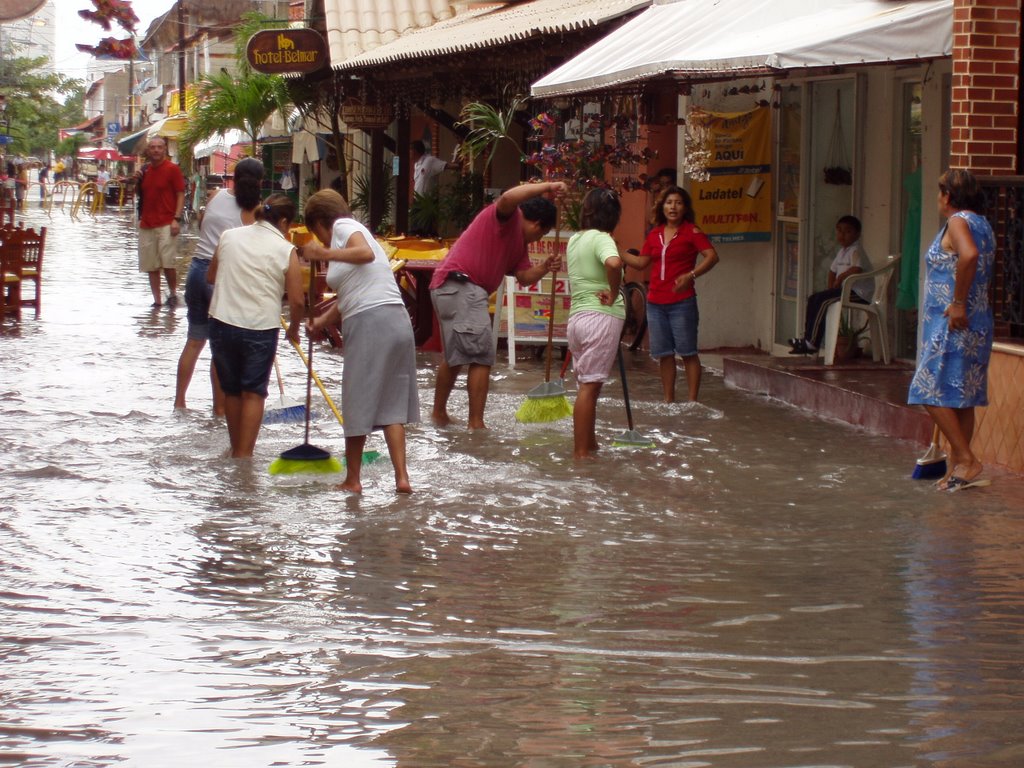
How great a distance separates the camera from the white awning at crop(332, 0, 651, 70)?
48.3ft

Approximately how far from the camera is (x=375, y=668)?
5.14 metres

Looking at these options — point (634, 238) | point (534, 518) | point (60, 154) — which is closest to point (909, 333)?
point (634, 238)

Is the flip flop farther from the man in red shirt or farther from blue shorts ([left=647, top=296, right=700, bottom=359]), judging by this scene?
the man in red shirt

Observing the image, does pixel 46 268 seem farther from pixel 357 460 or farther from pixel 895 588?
pixel 895 588

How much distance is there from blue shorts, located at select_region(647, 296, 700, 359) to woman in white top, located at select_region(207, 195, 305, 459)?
356 centimetres

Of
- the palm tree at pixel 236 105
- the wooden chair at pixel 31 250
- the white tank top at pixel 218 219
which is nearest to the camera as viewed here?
the white tank top at pixel 218 219

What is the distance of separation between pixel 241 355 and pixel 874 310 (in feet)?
17.8

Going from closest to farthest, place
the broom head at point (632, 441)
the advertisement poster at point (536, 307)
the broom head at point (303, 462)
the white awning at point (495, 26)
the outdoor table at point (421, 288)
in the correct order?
the broom head at point (303, 462)
the broom head at point (632, 441)
the advertisement poster at point (536, 307)
the white awning at point (495, 26)
the outdoor table at point (421, 288)

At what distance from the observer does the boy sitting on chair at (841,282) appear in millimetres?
12477

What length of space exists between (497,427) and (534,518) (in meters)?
2.95

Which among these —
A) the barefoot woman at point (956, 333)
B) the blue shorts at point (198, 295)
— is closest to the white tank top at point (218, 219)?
the blue shorts at point (198, 295)

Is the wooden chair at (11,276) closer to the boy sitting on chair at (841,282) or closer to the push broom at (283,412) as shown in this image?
the push broom at (283,412)

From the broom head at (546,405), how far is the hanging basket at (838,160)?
4.17 metres

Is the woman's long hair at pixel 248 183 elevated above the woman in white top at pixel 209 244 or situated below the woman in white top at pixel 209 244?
above
